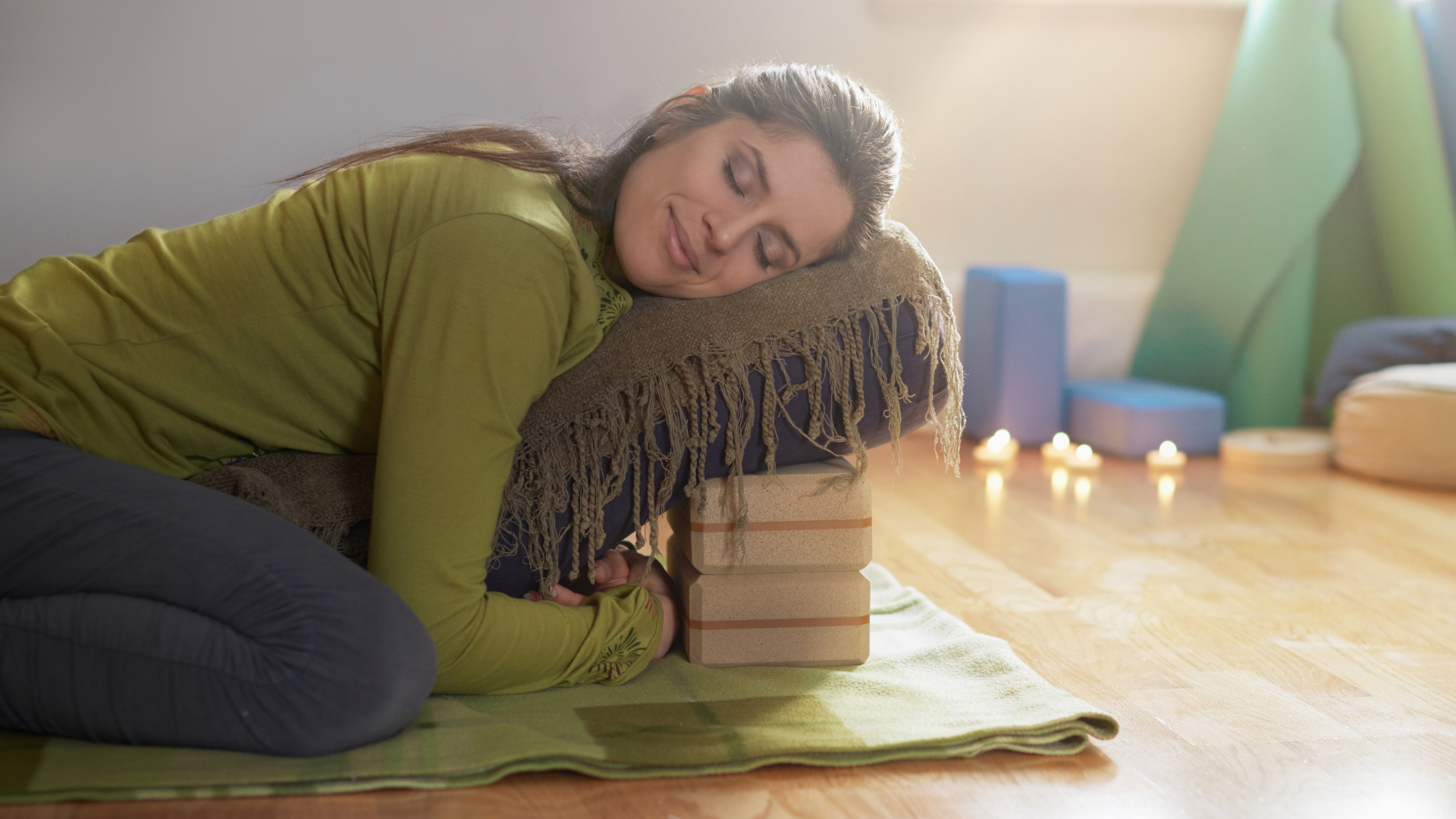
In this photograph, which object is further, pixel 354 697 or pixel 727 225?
pixel 727 225

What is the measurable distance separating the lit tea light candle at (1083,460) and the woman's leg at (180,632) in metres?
1.89

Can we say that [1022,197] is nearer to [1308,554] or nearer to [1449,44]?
[1449,44]

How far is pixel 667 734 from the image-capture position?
106 cm

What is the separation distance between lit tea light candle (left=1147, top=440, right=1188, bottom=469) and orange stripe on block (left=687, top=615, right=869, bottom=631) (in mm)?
1520

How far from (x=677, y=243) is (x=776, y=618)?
1.42 feet

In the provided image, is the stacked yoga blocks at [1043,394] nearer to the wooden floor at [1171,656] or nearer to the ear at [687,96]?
the wooden floor at [1171,656]

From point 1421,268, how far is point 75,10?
319cm

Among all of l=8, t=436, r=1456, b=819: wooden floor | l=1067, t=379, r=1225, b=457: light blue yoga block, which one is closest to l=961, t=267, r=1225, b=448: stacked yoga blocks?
l=1067, t=379, r=1225, b=457: light blue yoga block

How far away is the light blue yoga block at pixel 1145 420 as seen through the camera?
2.67m

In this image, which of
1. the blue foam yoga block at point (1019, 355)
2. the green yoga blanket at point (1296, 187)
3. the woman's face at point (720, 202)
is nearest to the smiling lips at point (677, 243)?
the woman's face at point (720, 202)

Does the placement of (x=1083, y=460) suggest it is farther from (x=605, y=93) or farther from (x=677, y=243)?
(x=677, y=243)

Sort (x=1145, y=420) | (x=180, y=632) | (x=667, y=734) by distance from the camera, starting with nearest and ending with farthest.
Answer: (x=180, y=632), (x=667, y=734), (x=1145, y=420)

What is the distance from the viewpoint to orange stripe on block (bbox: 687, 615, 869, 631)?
1264mm

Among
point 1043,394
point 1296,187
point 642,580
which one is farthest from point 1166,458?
point 642,580
